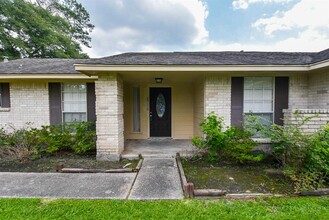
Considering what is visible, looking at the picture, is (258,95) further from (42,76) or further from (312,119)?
(42,76)

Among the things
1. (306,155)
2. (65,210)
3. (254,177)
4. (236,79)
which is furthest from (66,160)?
(306,155)

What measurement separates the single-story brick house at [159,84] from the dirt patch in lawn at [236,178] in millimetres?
1454

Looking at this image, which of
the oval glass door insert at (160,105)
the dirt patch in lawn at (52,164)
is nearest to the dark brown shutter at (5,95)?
the dirt patch in lawn at (52,164)

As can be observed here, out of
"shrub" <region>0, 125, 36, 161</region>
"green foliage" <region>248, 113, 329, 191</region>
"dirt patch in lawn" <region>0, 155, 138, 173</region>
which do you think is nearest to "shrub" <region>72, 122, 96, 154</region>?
"dirt patch in lawn" <region>0, 155, 138, 173</region>

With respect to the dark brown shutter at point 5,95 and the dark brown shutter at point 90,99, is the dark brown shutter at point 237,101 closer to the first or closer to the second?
the dark brown shutter at point 90,99

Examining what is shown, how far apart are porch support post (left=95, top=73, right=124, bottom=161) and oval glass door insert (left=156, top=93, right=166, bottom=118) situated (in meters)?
2.96

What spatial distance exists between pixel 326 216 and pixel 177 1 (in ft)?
36.8

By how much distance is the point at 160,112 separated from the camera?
8016mm

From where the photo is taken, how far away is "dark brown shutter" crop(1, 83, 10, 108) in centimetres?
666

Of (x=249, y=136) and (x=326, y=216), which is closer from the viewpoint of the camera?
(x=326, y=216)

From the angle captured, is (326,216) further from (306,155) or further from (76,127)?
(76,127)

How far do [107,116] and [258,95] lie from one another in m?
4.38

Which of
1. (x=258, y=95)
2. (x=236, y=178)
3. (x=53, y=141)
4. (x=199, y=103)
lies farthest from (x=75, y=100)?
(x=258, y=95)

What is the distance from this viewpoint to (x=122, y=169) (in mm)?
4344
